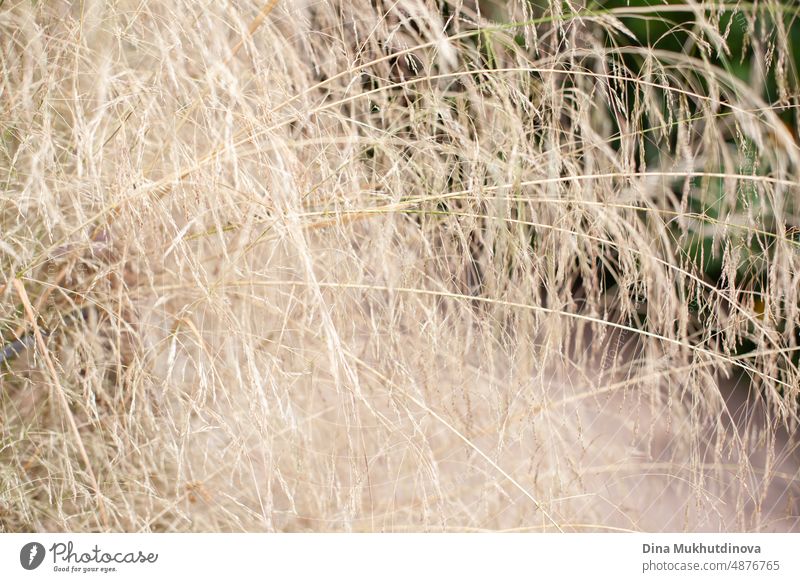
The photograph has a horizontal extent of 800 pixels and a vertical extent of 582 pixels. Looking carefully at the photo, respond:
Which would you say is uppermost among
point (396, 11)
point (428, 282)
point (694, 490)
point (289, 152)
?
point (396, 11)

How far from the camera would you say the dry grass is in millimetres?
768

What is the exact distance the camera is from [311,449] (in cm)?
95

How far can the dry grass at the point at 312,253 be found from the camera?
77cm

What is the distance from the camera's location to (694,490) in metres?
0.99

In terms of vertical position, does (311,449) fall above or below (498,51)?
below

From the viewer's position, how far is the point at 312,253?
2.84 feet
